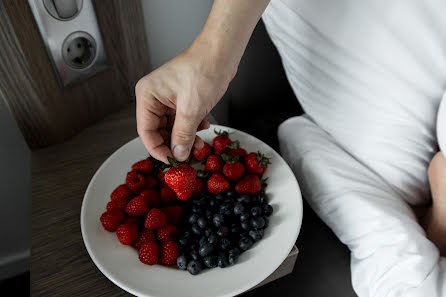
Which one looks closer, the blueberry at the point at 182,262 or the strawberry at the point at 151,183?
the blueberry at the point at 182,262

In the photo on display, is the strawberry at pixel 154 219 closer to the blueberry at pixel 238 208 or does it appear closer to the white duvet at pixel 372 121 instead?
the blueberry at pixel 238 208

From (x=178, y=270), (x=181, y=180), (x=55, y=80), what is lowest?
(x=178, y=270)

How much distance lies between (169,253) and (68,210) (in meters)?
0.24

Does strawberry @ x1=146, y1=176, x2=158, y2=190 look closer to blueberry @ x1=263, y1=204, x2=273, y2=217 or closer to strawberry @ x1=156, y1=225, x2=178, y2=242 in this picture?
strawberry @ x1=156, y1=225, x2=178, y2=242

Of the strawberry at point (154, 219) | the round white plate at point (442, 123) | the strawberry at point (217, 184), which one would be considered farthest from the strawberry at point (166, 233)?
the round white plate at point (442, 123)

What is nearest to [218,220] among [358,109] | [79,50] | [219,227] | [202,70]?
[219,227]

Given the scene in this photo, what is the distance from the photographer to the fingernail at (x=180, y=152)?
59cm

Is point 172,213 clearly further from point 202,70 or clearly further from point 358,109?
point 358,109

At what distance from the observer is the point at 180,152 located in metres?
0.59

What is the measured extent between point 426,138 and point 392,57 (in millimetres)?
198

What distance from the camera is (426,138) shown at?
0.67 m

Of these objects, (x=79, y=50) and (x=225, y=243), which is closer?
(x=225, y=243)

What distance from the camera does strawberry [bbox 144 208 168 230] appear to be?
22.4 inches

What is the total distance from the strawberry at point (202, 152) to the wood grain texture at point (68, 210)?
0.50 feet
